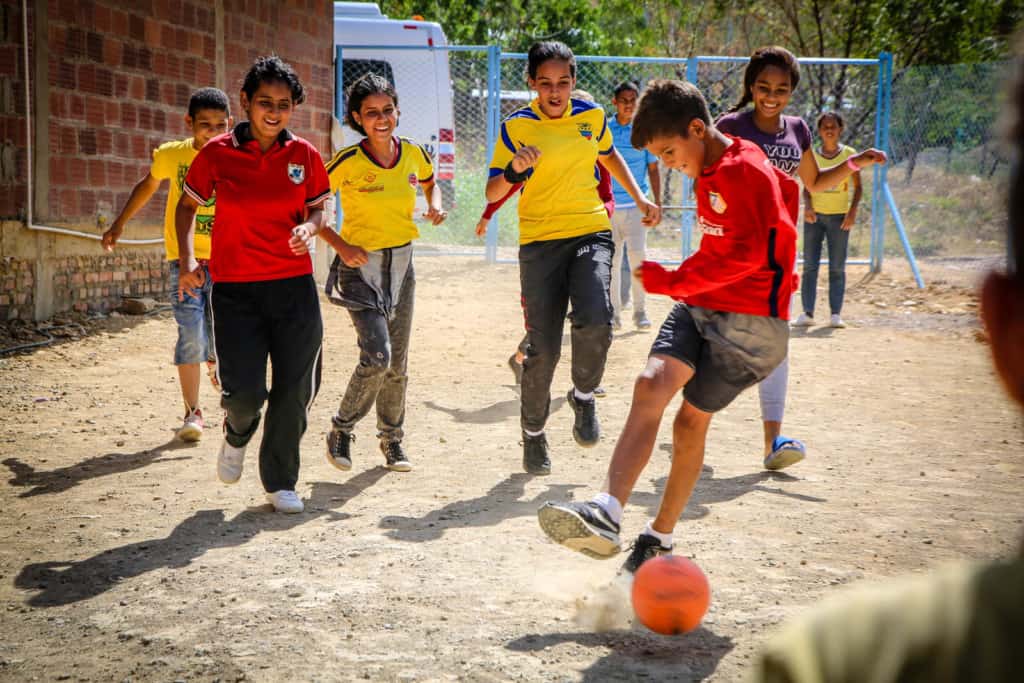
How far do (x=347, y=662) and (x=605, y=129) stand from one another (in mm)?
3372

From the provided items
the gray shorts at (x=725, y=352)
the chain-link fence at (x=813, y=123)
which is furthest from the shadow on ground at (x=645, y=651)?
the chain-link fence at (x=813, y=123)

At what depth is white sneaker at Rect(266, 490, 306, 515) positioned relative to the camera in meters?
4.90

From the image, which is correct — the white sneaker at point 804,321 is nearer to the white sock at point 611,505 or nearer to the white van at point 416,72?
the white van at point 416,72

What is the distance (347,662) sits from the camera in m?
3.30

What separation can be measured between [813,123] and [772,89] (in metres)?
13.8

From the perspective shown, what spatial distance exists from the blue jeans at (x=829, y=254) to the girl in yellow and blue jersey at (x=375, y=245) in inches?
249

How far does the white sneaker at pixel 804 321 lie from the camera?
1137 centimetres

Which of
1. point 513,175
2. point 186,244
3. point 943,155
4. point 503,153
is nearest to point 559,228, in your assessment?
point 513,175

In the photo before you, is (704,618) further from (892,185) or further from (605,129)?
(892,185)

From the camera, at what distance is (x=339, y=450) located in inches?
222

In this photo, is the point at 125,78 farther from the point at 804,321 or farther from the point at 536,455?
the point at 804,321

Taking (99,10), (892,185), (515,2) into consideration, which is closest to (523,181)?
(99,10)

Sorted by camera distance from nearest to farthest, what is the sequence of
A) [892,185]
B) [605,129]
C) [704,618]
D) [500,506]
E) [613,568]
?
[704,618] < [613,568] < [500,506] < [605,129] < [892,185]

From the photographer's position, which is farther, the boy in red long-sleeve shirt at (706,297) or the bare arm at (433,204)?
the bare arm at (433,204)
